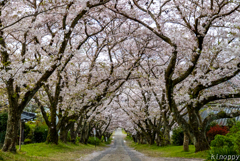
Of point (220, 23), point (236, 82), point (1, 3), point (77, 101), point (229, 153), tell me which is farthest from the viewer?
point (77, 101)

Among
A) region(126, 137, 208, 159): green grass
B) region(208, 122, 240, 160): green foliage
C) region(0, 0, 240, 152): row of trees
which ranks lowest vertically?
region(126, 137, 208, 159): green grass

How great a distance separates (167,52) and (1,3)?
1130 cm

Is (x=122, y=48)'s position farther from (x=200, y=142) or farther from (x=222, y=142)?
(x=222, y=142)

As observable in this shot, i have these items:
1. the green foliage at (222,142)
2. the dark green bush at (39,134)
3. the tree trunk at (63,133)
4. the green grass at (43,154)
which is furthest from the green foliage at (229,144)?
the dark green bush at (39,134)

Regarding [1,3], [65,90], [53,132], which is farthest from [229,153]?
[53,132]

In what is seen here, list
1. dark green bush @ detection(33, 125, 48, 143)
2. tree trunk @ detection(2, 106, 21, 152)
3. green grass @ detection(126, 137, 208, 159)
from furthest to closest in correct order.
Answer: dark green bush @ detection(33, 125, 48, 143)
green grass @ detection(126, 137, 208, 159)
tree trunk @ detection(2, 106, 21, 152)

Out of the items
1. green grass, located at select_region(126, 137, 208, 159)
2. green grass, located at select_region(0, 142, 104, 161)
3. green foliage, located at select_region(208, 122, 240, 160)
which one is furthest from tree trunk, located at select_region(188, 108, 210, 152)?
green grass, located at select_region(0, 142, 104, 161)

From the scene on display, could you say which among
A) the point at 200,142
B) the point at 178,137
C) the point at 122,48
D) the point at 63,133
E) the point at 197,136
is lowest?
the point at 178,137

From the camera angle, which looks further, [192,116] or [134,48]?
[134,48]

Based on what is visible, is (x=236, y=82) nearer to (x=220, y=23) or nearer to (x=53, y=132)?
(x=220, y=23)

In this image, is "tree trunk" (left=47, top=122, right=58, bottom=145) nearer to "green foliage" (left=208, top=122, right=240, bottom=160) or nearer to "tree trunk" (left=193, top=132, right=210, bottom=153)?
"tree trunk" (left=193, top=132, right=210, bottom=153)

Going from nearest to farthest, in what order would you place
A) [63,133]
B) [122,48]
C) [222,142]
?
1. [222,142]
2. [122,48]
3. [63,133]

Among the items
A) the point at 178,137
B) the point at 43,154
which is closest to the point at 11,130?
the point at 43,154

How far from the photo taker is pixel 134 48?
16.2 meters
